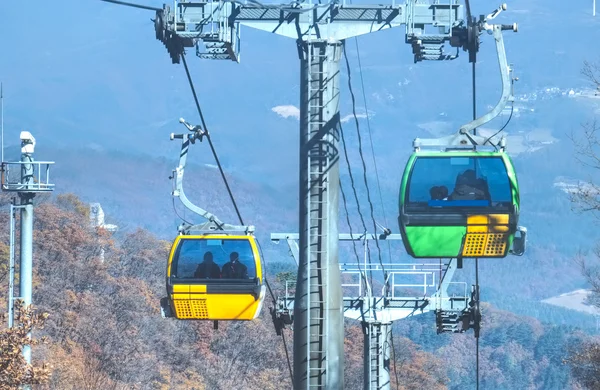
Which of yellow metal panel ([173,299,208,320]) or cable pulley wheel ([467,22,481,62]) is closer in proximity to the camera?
cable pulley wheel ([467,22,481,62])

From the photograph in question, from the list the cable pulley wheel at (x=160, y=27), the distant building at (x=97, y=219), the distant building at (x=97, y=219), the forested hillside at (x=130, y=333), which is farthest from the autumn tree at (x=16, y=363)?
the distant building at (x=97, y=219)

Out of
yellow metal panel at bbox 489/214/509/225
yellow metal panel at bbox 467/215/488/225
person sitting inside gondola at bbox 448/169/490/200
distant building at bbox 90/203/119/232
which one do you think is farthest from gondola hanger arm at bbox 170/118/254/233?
distant building at bbox 90/203/119/232

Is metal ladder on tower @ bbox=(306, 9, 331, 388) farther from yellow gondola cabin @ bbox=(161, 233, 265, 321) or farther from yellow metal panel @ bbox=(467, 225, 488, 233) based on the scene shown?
yellow gondola cabin @ bbox=(161, 233, 265, 321)

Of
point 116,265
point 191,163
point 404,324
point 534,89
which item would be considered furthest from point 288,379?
point 534,89

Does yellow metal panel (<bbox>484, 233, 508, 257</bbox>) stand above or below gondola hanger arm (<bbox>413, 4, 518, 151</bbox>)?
below

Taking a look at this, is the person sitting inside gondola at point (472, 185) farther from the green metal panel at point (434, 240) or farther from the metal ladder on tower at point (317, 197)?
the metal ladder on tower at point (317, 197)

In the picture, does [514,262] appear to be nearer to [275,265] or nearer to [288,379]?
[275,265]
